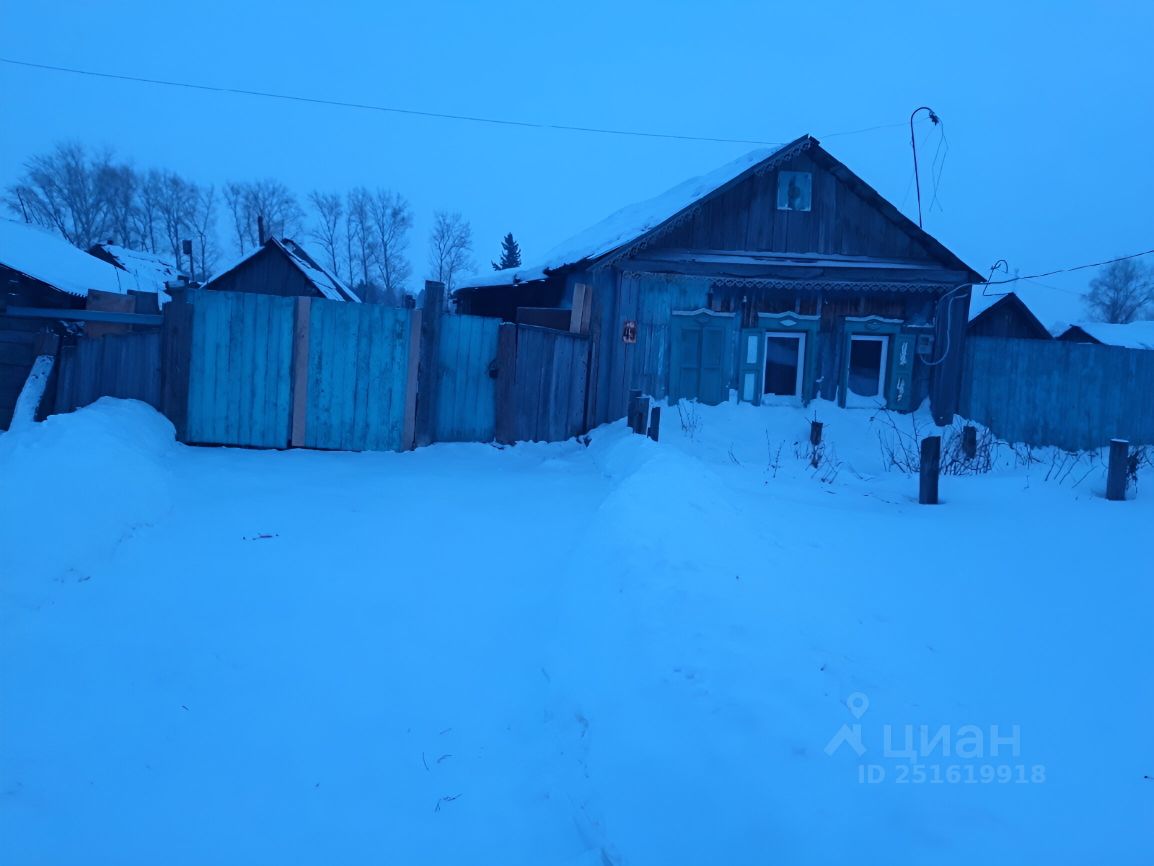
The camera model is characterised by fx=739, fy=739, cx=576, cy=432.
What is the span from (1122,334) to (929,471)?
31763 millimetres

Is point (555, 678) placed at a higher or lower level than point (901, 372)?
Result: lower

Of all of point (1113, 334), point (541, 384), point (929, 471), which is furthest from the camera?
point (1113, 334)

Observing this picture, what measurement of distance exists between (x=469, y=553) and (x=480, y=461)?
10.9 feet

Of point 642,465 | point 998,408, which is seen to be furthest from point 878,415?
point 642,465

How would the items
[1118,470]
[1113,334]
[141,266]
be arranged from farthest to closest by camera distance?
[1113,334] < [141,266] < [1118,470]

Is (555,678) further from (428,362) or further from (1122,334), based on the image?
(1122,334)

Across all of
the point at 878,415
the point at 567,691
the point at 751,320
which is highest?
the point at 751,320

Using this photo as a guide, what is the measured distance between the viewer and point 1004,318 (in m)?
25.7

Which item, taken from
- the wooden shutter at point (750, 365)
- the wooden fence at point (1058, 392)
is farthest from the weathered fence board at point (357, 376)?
the wooden fence at point (1058, 392)

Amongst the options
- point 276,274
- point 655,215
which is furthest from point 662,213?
point 276,274

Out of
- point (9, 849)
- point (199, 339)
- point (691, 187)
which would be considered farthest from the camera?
point (691, 187)

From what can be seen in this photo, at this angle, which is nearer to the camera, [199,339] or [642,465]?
[642,465]

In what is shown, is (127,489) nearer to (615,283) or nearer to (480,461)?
(480,461)

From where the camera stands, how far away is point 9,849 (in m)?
2.40
